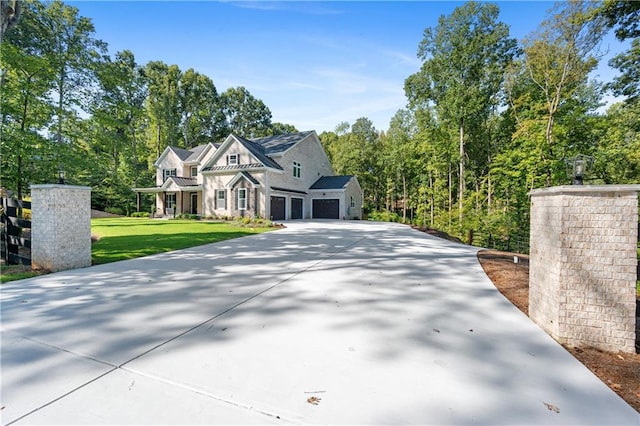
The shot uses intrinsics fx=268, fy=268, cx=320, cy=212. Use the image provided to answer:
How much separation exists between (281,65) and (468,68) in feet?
53.6

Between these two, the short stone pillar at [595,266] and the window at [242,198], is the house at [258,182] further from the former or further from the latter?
the short stone pillar at [595,266]

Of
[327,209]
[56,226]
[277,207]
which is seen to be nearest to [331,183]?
[327,209]

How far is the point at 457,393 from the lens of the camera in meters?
2.05

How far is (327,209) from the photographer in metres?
25.7

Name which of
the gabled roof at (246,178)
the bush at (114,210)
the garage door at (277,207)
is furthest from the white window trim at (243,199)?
the bush at (114,210)

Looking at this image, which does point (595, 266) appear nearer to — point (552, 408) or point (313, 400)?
point (552, 408)

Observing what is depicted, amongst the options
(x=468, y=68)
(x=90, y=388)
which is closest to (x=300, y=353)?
(x=90, y=388)

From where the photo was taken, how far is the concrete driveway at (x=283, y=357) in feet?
6.11

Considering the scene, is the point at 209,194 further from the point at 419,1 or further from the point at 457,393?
the point at 457,393

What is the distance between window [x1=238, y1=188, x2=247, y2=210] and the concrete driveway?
16323 mm

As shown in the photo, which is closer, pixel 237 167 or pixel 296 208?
pixel 237 167

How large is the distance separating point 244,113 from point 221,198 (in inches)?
1062

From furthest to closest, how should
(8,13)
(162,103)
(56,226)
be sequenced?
(162,103) → (8,13) → (56,226)

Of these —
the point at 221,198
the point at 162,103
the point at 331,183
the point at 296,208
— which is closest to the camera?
the point at 221,198
